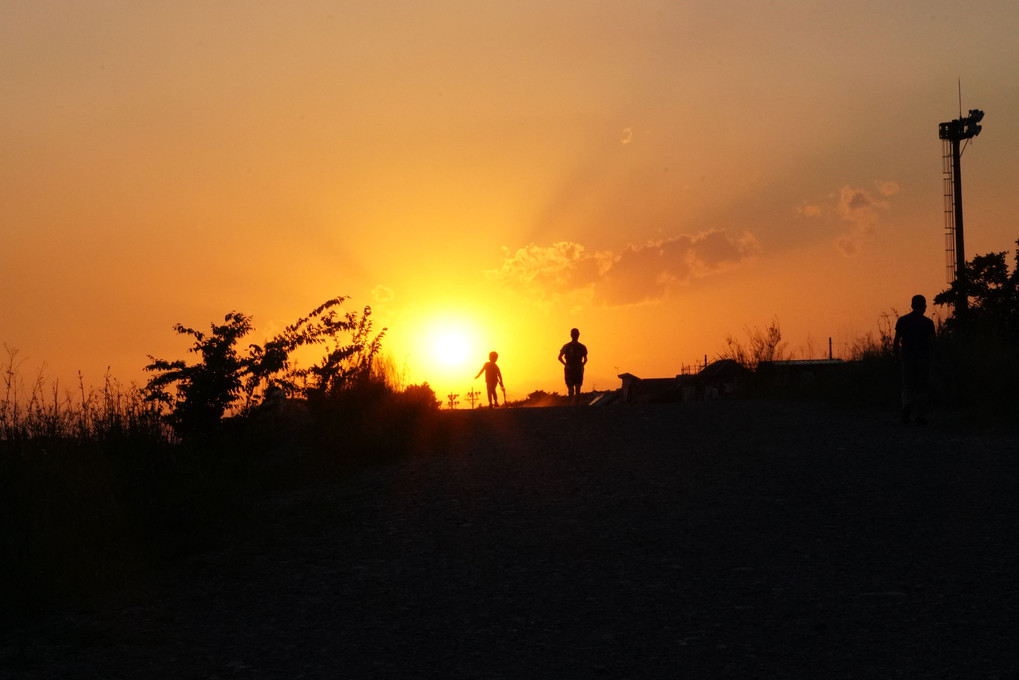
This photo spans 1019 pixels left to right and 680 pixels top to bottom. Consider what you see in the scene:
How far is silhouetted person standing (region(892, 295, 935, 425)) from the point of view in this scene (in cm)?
1591

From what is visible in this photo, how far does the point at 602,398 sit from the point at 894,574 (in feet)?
155

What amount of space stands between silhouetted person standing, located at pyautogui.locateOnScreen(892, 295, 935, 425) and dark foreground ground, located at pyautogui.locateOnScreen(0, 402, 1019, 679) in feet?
7.60

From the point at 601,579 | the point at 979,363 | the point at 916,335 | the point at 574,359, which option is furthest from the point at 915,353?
the point at 601,579

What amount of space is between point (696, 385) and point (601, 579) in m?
27.9

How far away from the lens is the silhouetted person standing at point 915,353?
1591 cm

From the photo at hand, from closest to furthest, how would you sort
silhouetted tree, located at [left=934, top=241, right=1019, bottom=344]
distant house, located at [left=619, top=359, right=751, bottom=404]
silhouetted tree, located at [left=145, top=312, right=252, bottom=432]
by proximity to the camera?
silhouetted tree, located at [left=145, top=312, right=252, bottom=432] → distant house, located at [left=619, top=359, right=751, bottom=404] → silhouetted tree, located at [left=934, top=241, right=1019, bottom=344]

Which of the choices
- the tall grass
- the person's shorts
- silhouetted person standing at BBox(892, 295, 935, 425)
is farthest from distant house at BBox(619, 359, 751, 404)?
the tall grass

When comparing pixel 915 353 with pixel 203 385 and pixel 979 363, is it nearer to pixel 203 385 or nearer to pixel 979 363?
pixel 979 363

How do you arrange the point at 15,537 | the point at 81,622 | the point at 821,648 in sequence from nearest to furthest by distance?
the point at 821,648 → the point at 81,622 → the point at 15,537

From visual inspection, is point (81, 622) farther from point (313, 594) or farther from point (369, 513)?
point (369, 513)

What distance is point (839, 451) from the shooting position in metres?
13.6

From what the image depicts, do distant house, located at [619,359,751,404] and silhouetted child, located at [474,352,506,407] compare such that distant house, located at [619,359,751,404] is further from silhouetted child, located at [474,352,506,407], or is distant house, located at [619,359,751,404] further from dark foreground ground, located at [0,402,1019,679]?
dark foreground ground, located at [0,402,1019,679]

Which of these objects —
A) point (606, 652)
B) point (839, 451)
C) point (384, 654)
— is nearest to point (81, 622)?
point (384, 654)

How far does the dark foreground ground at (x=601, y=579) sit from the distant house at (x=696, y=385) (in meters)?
10.5
